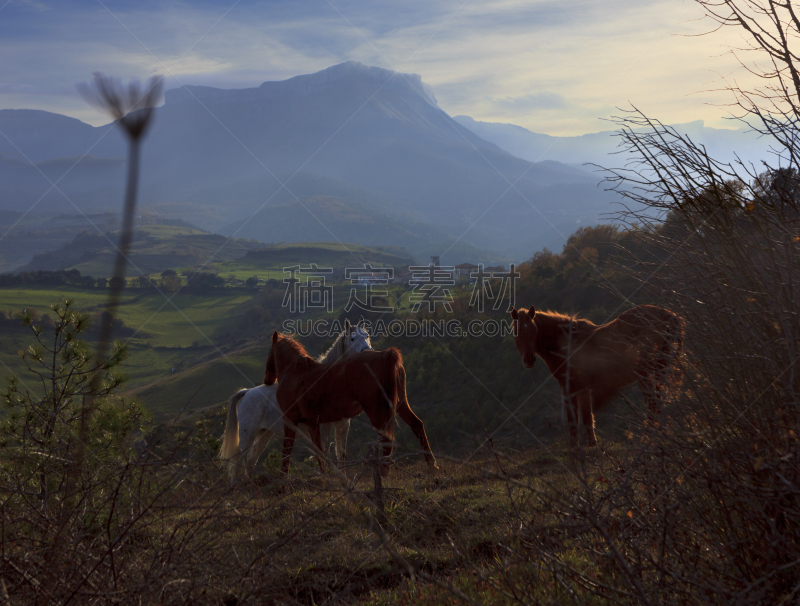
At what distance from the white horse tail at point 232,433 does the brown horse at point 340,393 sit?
1.35 metres

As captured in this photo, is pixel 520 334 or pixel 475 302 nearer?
pixel 520 334

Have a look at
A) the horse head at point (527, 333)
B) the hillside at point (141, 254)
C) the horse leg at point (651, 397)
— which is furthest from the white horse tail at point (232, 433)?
the hillside at point (141, 254)

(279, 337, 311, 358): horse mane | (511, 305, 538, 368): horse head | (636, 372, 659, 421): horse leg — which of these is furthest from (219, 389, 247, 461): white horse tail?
(636, 372, 659, 421): horse leg

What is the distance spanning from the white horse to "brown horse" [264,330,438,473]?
1.39ft

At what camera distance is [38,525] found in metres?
2.58

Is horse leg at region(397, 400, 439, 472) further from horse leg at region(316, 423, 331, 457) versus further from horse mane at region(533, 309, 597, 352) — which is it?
horse mane at region(533, 309, 597, 352)

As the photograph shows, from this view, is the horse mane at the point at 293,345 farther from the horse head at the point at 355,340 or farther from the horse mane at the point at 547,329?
the horse mane at the point at 547,329

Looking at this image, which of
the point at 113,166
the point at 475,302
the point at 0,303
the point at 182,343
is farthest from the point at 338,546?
the point at 0,303

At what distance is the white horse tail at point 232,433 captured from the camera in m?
7.70

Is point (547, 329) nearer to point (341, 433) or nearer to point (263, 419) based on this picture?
point (341, 433)

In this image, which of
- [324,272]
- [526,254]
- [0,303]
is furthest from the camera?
[526,254]

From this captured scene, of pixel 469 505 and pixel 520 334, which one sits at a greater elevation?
pixel 520 334

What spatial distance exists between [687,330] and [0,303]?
85853 millimetres

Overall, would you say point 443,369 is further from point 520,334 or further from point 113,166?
point 113,166
